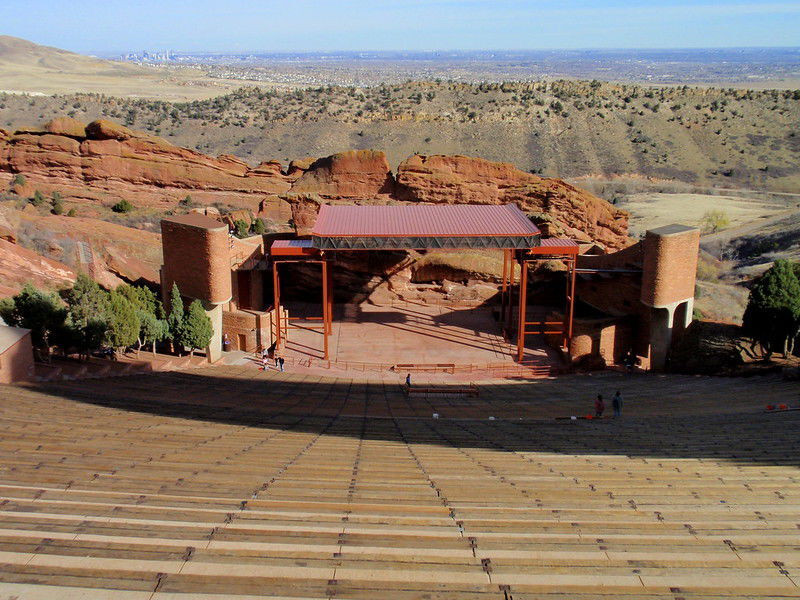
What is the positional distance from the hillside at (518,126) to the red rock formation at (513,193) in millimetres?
27531

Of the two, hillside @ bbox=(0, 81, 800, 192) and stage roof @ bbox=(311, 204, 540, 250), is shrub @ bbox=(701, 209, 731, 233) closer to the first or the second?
hillside @ bbox=(0, 81, 800, 192)

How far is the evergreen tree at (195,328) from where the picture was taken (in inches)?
898

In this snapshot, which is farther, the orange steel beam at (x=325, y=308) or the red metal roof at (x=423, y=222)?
the orange steel beam at (x=325, y=308)

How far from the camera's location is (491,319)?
98.0 ft

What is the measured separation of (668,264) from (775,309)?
11.8 ft

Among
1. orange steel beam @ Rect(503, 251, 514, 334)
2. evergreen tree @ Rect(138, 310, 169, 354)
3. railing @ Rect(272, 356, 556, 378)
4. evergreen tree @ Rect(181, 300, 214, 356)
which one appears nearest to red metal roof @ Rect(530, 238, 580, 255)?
orange steel beam @ Rect(503, 251, 514, 334)

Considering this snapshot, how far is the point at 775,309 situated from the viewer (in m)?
22.2

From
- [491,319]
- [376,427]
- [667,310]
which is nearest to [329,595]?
[376,427]

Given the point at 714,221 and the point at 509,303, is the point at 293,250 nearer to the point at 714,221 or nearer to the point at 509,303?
the point at 509,303

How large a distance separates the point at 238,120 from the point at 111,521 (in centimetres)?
7423

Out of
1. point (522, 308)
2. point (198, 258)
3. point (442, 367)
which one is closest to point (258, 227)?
point (198, 258)

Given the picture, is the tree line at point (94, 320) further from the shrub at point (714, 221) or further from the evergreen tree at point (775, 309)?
the shrub at point (714, 221)

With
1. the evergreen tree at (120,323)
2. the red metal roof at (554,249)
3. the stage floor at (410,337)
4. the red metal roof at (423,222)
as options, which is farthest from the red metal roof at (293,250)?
the red metal roof at (554,249)

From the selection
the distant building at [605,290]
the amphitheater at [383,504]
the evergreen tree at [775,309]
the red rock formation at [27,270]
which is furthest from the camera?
the distant building at [605,290]
